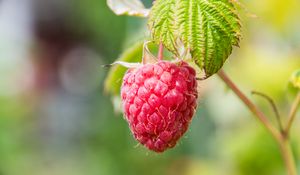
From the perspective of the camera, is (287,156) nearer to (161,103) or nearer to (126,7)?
(161,103)

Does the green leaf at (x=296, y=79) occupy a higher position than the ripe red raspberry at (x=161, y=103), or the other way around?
the ripe red raspberry at (x=161, y=103)

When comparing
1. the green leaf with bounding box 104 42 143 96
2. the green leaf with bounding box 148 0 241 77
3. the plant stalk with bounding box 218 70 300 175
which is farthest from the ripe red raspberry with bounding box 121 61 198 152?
the green leaf with bounding box 104 42 143 96

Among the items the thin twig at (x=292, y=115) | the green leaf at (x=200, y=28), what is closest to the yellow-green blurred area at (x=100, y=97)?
the green leaf at (x=200, y=28)

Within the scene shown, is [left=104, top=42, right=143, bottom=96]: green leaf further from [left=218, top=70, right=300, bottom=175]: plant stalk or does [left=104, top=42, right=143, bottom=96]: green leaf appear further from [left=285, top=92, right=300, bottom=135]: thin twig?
[left=285, top=92, right=300, bottom=135]: thin twig

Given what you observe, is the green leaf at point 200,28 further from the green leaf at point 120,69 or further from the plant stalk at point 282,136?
the green leaf at point 120,69

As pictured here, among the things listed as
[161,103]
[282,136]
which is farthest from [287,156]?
[161,103]

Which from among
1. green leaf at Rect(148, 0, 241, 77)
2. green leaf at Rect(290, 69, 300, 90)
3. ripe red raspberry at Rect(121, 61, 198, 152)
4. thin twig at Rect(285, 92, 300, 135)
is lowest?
thin twig at Rect(285, 92, 300, 135)
